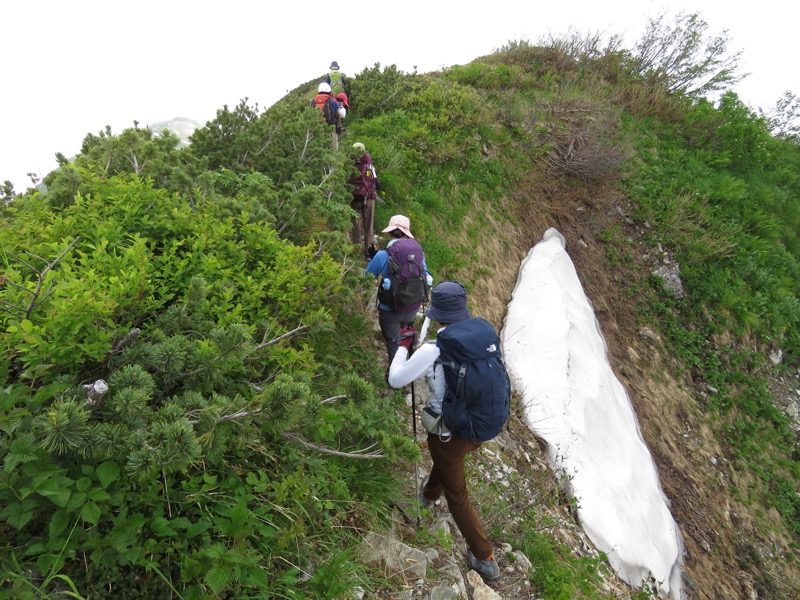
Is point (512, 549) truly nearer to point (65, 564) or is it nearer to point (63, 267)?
point (65, 564)

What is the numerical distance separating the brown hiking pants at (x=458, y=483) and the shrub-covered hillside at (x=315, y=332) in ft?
1.40

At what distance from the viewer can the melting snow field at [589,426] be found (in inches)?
204

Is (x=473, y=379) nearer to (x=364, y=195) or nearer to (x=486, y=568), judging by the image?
(x=486, y=568)

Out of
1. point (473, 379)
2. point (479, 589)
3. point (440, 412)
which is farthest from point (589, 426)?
point (473, 379)

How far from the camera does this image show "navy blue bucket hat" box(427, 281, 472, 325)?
2.80 m

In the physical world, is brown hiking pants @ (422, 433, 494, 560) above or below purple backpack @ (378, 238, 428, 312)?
below

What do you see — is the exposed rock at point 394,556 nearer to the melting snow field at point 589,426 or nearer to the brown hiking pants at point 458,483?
the brown hiking pants at point 458,483

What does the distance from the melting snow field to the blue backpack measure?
336 cm

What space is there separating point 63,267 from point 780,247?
17179mm

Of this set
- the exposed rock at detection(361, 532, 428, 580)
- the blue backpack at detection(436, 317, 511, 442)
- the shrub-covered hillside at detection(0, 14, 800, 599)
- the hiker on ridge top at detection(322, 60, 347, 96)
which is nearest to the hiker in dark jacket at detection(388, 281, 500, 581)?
the blue backpack at detection(436, 317, 511, 442)

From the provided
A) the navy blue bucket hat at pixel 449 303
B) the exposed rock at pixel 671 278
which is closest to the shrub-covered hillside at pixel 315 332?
the exposed rock at pixel 671 278

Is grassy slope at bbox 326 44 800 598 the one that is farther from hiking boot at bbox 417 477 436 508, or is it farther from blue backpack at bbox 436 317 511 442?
blue backpack at bbox 436 317 511 442

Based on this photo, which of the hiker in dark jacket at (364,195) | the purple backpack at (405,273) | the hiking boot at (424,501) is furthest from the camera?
the hiker in dark jacket at (364,195)

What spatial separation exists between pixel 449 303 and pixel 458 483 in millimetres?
1435
